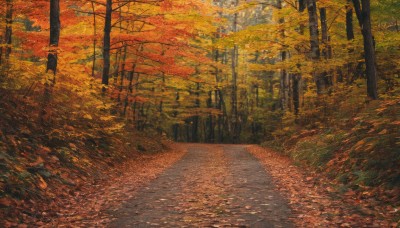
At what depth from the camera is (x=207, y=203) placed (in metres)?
7.61

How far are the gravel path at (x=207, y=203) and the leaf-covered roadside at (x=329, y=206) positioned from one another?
12.5 inches

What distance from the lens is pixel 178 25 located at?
17.0 meters

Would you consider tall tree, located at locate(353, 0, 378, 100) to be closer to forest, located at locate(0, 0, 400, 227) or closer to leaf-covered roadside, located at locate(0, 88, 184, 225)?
forest, located at locate(0, 0, 400, 227)

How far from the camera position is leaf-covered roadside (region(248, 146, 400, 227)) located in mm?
5957

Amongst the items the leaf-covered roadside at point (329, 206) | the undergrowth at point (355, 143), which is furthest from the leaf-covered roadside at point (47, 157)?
the undergrowth at point (355, 143)

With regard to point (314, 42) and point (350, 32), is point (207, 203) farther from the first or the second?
point (350, 32)

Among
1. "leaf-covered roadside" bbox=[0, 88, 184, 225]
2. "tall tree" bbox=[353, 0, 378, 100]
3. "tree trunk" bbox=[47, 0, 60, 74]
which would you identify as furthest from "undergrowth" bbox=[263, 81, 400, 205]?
"tree trunk" bbox=[47, 0, 60, 74]

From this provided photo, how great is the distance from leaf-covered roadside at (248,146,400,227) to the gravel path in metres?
0.32

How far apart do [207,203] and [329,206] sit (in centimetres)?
→ 253

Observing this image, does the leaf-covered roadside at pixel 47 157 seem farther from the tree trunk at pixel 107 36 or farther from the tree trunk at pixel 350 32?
the tree trunk at pixel 350 32

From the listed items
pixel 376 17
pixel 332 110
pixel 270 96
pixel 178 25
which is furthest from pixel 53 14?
pixel 270 96

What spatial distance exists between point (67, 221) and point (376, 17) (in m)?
15.5

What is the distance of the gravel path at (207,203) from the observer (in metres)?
6.25

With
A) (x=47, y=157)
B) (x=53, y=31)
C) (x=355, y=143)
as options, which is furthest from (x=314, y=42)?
(x=47, y=157)
